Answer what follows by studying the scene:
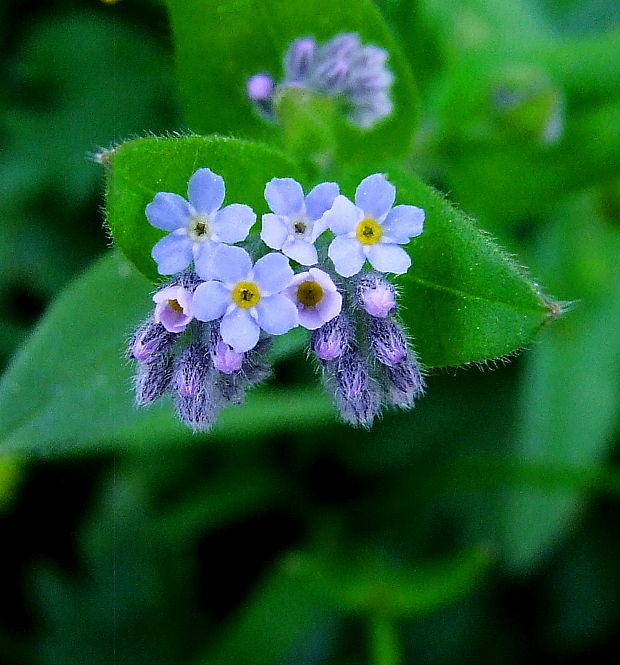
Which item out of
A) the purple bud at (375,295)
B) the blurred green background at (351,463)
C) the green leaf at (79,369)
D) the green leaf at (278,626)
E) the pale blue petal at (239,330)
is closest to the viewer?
the pale blue petal at (239,330)

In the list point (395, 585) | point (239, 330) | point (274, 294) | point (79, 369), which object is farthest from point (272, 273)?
point (395, 585)

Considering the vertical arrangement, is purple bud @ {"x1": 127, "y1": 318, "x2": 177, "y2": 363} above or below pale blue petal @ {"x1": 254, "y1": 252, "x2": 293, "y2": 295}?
below

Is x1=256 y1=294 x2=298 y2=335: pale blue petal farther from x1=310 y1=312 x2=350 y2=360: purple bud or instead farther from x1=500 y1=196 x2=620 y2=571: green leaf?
x1=500 y1=196 x2=620 y2=571: green leaf

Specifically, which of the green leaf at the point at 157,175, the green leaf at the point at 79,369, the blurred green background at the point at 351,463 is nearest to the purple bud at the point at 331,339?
the green leaf at the point at 157,175

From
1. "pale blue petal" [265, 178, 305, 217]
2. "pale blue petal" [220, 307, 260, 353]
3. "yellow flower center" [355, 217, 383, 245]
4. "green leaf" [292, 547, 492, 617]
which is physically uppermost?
"pale blue petal" [265, 178, 305, 217]

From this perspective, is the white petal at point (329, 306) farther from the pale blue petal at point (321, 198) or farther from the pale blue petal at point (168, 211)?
the pale blue petal at point (168, 211)

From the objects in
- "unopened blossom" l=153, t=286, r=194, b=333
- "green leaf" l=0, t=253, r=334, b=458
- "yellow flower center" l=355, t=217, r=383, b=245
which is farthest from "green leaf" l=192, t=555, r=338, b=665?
"yellow flower center" l=355, t=217, r=383, b=245
